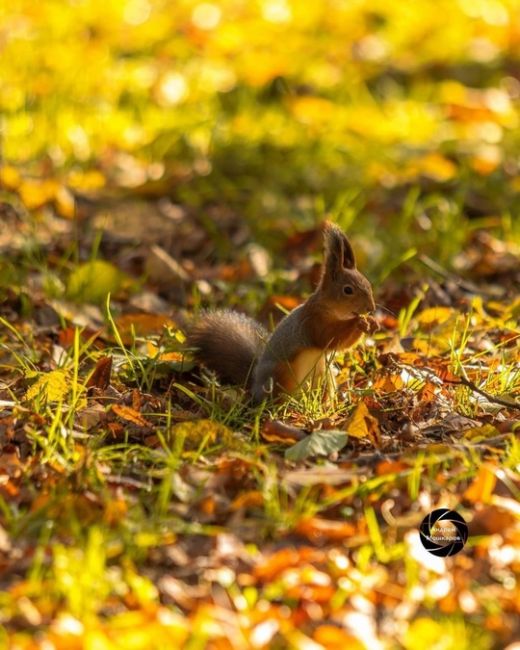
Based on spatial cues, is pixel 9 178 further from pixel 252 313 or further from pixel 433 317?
pixel 433 317

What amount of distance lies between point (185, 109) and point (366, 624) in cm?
423

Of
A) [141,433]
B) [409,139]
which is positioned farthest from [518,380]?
[409,139]

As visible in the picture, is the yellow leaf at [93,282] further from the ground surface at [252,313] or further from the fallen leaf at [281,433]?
the fallen leaf at [281,433]

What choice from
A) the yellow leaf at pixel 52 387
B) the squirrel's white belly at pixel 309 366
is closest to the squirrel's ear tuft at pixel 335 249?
the squirrel's white belly at pixel 309 366

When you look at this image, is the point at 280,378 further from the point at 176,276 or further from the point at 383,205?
the point at 383,205

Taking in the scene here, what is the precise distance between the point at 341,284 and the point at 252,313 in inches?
37.8

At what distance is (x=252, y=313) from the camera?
426 cm

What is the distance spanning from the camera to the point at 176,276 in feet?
14.9

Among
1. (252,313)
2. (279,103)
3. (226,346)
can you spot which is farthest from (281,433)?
(279,103)

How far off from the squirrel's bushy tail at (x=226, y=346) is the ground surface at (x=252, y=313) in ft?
0.29

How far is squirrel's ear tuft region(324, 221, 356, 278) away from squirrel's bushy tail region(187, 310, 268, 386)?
0.34m

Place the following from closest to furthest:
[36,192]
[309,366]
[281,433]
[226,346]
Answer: [281,433]
[309,366]
[226,346]
[36,192]

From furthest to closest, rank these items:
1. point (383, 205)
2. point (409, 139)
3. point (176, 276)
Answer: point (409, 139) < point (383, 205) < point (176, 276)

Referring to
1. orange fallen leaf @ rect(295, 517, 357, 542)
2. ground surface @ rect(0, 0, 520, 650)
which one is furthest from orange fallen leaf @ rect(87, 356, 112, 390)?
orange fallen leaf @ rect(295, 517, 357, 542)
